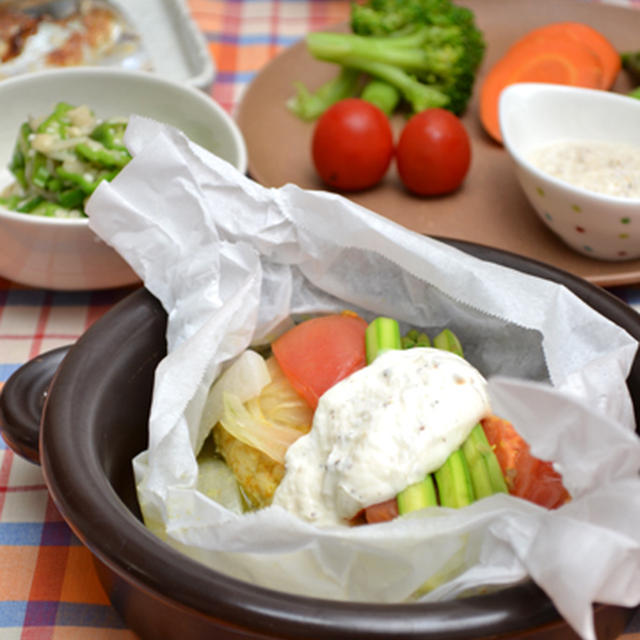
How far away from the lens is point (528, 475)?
1.05 m

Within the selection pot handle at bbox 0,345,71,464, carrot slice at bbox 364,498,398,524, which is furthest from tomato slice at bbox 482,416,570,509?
pot handle at bbox 0,345,71,464

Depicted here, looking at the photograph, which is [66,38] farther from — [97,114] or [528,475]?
[528,475]

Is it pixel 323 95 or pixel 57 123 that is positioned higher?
pixel 57 123

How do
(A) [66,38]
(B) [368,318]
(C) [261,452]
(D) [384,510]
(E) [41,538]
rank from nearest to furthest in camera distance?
(D) [384,510] < (C) [261,452] < (E) [41,538] < (B) [368,318] < (A) [66,38]

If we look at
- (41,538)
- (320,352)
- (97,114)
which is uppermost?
(320,352)

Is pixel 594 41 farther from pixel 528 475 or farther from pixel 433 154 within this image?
pixel 528 475

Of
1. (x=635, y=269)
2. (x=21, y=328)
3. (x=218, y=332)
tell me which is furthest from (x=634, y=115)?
(x=21, y=328)

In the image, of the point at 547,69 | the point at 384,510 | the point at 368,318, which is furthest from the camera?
the point at 547,69

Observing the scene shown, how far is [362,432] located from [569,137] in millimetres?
1142

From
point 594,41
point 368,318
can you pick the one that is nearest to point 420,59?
point 594,41

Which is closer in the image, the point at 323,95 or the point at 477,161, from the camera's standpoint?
the point at 477,161

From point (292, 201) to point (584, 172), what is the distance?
30.2 inches

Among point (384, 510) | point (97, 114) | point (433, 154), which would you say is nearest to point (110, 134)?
point (97, 114)

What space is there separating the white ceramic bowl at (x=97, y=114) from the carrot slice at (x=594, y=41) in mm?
886
